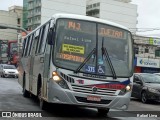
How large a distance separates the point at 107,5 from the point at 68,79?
119471 mm

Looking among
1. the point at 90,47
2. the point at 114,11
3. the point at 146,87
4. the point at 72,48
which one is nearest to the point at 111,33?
the point at 90,47

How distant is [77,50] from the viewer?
1147 centimetres

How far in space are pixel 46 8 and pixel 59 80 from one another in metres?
104

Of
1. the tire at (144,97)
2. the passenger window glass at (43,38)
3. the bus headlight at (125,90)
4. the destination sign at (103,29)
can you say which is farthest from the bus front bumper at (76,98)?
the tire at (144,97)

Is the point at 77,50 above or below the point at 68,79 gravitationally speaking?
above

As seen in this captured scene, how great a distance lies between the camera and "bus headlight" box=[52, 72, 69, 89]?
1108cm

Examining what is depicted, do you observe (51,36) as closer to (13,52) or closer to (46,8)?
(13,52)

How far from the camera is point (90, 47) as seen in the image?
37.9ft

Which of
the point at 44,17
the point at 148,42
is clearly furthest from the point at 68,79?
the point at 44,17

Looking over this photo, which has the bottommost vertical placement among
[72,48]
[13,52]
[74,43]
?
[13,52]

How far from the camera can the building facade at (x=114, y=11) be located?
419 ft

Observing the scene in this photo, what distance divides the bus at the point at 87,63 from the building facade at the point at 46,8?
329 ft

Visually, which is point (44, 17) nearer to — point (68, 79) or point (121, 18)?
point (121, 18)

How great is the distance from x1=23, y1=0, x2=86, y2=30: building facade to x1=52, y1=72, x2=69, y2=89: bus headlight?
100969 mm
